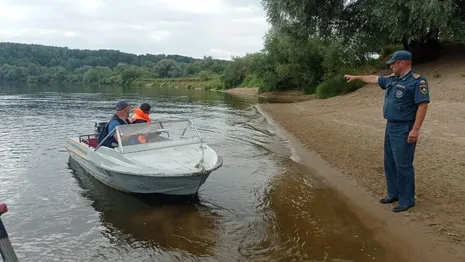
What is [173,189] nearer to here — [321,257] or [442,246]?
[321,257]

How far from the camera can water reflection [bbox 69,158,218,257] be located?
6.02 metres

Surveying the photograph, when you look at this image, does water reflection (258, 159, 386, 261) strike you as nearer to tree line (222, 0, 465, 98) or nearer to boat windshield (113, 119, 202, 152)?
boat windshield (113, 119, 202, 152)

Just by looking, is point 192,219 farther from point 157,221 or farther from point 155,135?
point 155,135

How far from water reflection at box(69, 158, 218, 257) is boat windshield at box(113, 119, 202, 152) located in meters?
1.14

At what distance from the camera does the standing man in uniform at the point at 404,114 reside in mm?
5938

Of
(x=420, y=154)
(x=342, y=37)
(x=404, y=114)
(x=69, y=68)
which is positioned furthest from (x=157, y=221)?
(x=69, y=68)

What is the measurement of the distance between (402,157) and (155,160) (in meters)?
4.67

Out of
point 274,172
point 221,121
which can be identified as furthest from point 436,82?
point 274,172

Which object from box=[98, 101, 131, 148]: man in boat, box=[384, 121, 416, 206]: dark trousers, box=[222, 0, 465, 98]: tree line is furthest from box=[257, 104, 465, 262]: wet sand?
box=[222, 0, 465, 98]: tree line

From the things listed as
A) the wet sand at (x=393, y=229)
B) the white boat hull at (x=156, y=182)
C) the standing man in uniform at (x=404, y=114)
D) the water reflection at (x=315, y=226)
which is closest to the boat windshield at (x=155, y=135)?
the white boat hull at (x=156, y=182)

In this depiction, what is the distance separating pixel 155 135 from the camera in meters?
8.72

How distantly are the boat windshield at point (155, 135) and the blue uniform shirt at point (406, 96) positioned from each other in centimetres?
443

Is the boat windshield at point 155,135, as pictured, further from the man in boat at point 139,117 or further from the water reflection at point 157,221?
the water reflection at point 157,221

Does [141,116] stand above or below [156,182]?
above
